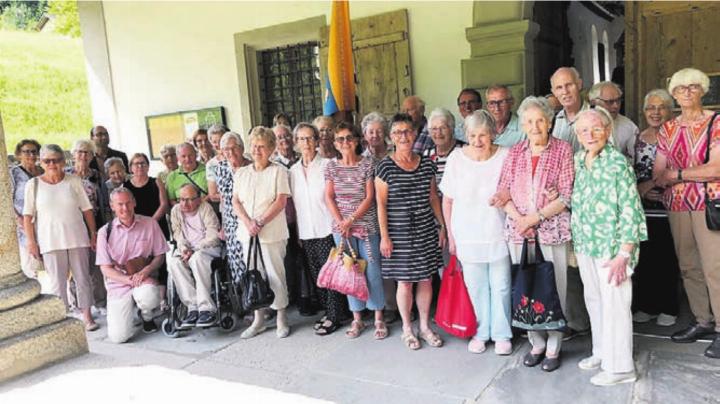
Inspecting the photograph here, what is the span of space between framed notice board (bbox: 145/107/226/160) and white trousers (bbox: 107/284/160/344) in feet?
13.2

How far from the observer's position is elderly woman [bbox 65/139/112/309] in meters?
4.89

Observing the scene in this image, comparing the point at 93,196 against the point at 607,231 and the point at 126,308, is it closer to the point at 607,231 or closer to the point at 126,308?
the point at 126,308

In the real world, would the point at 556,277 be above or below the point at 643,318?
above

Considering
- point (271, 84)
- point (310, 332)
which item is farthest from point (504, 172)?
point (271, 84)

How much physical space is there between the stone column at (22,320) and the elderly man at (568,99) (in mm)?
2809

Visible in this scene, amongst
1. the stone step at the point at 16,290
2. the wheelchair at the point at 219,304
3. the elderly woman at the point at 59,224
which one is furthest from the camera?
the elderly woman at the point at 59,224

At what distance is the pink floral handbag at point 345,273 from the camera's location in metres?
3.73

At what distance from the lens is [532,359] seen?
3229mm

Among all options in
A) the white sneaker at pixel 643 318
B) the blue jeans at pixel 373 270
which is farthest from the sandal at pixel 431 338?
the white sneaker at pixel 643 318

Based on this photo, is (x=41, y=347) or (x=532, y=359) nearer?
(x=41, y=347)

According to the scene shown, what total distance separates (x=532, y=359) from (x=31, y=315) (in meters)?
2.56

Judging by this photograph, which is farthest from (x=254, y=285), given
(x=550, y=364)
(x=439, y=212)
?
(x=550, y=364)

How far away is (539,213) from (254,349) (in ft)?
6.81

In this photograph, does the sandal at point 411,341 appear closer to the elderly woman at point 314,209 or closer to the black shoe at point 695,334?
the elderly woman at point 314,209
